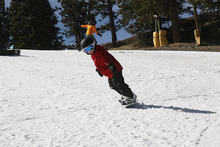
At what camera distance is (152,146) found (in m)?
2.21

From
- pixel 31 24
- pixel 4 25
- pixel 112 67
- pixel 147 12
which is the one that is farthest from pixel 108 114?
pixel 4 25

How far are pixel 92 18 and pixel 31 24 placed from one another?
8727 millimetres

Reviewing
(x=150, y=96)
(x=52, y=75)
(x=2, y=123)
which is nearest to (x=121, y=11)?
(x=52, y=75)

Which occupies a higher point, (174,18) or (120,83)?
(174,18)

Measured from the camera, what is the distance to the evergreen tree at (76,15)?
25.7 m

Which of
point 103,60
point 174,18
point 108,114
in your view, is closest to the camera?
point 108,114

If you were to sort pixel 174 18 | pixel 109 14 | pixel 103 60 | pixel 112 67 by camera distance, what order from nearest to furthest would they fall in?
pixel 112 67, pixel 103 60, pixel 174 18, pixel 109 14

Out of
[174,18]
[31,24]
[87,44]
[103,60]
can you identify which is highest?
[31,24]

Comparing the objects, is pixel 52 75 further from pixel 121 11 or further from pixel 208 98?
pixel 121 11

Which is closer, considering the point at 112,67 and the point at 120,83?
the point at 112,67

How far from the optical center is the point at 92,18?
25891 mm

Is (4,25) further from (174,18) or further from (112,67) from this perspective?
(112,67)

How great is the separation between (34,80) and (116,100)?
266cm

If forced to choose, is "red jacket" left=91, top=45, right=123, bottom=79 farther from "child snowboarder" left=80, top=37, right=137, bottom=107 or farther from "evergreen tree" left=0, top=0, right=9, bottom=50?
"evergreen tree" left=0, top=0, right=9, bottom=50
